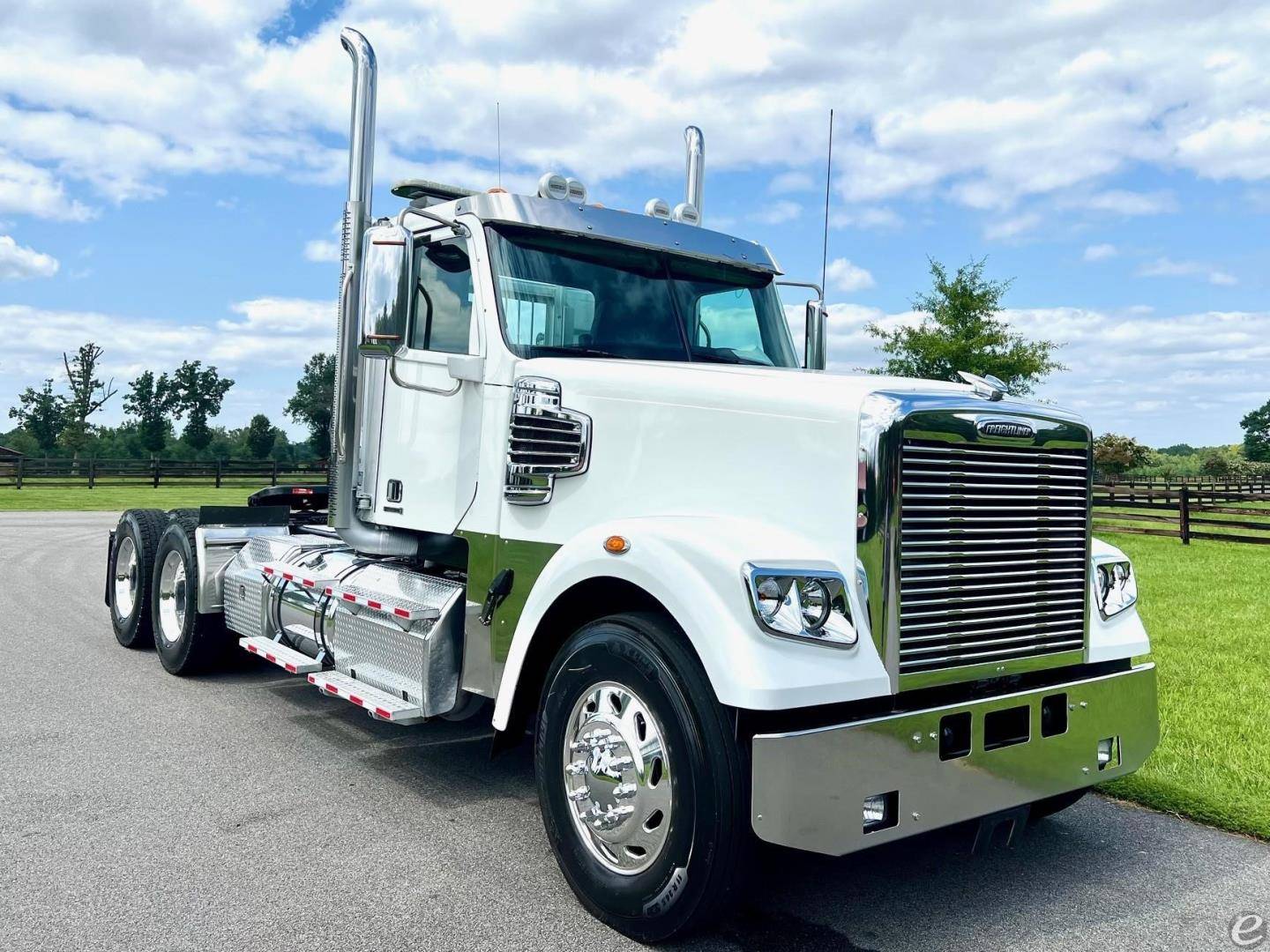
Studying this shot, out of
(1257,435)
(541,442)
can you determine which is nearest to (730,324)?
(541,442)

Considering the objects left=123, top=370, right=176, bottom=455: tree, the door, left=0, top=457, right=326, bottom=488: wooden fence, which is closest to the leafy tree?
left=123, top=370, right=176, bottom=455: tree

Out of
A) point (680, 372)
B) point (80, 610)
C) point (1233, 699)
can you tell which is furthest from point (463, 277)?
point (80, 610)

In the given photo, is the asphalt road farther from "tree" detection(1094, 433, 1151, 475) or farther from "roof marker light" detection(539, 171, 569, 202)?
"tree" detection(1094, 433, 1151, 475)

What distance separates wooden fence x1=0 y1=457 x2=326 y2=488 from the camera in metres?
39.5

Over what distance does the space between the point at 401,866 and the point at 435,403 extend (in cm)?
206

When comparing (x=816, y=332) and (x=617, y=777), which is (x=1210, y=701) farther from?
(x=617, y=777)

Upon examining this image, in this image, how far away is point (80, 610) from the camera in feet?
33.0

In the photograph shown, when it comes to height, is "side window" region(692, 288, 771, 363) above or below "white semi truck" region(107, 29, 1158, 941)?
above

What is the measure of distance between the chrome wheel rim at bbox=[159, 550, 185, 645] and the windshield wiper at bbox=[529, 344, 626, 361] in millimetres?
3992

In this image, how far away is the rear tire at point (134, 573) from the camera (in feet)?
26.2

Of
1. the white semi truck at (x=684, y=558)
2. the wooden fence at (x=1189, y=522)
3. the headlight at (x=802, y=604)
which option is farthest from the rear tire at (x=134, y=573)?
the wooden fence at (x=1189, y=522)

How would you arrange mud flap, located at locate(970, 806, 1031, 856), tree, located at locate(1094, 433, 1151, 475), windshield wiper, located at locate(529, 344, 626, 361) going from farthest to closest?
tree, located at locate(1094, 433, 1151, 475)
windshield wiper, located at locate(529, 344, 626, 361)
mud flap, located at locate(970, 806, 1031, 856)

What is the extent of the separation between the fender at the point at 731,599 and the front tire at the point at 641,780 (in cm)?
16

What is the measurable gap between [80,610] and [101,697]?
3875mm
